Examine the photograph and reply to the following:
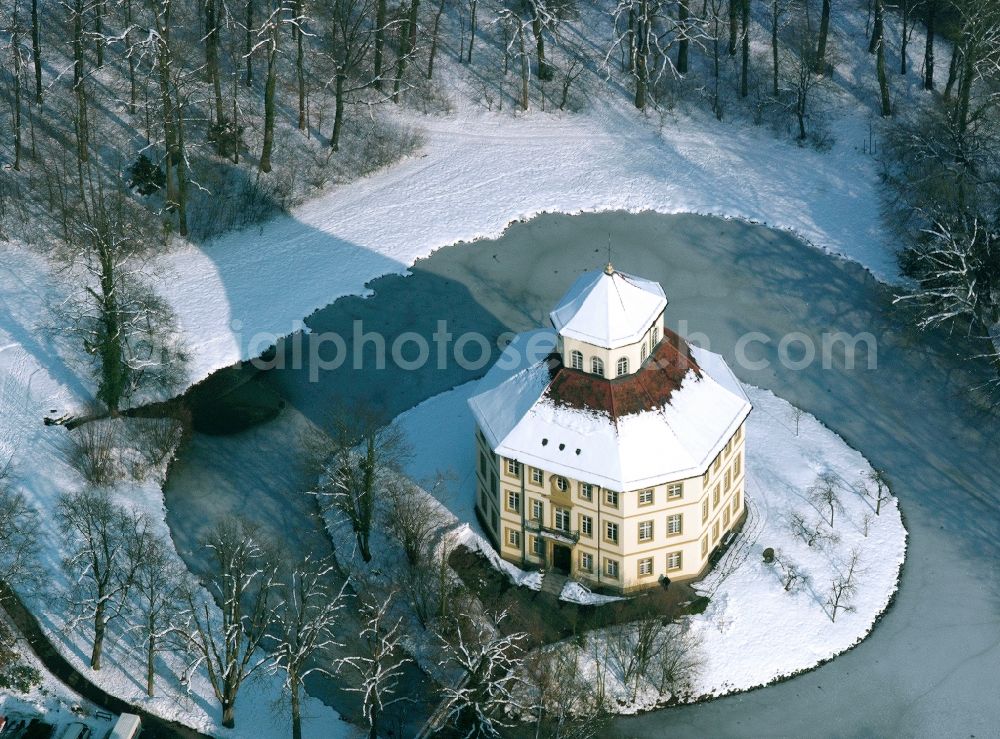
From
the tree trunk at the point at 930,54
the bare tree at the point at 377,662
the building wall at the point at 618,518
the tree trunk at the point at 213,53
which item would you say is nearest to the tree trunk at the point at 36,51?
the tree trunk at the point at 213,53

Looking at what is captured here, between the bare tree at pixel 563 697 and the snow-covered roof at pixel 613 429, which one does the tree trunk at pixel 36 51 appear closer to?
the snow-covered roof at pixel 613 429

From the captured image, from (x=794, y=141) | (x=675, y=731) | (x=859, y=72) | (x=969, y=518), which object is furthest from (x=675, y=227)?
(x=675, y=731)

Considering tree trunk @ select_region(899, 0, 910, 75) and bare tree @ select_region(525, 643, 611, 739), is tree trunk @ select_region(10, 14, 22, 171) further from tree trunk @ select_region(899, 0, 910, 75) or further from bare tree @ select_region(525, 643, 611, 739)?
tree trunk @ select_region(899, 0, 910, 75)

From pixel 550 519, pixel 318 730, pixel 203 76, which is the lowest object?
pixel 318 730

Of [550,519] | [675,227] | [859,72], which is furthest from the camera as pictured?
[859,72]

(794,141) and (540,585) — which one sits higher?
(794,141)

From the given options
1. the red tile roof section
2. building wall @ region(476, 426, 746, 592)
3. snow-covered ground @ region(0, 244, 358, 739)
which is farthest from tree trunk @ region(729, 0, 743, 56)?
snow-covered ground @ region(0, 244, 358, 739)

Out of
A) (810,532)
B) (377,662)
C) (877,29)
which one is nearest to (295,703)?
(377,662)

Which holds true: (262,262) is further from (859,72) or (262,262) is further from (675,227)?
(859,72)
